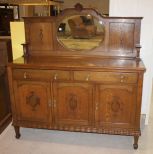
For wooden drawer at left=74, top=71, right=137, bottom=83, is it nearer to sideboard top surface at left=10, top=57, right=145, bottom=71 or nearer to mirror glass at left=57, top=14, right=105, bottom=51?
sideboard top surface at left=10, top=57, right=145, bottom=71

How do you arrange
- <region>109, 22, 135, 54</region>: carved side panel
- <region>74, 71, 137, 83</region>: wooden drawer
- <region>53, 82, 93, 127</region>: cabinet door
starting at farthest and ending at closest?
<region>109, 22, 135, 54</region>: carved side panel → <region>53, 82, 93, 127</region>: cabinet door → <region>74, 71, 137, 83</region>: wooden drawer

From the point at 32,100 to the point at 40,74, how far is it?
32 centimetres

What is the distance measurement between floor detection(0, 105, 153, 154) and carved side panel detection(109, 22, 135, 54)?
100 centimetres

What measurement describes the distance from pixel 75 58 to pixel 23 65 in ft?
1.96

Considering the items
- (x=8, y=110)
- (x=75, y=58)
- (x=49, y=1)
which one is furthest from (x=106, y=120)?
(x=49, y=1)

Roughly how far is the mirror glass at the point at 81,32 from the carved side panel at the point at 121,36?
0.36ft

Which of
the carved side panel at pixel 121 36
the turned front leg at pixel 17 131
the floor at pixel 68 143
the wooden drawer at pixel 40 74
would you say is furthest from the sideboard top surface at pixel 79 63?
the floor at pixel 68 143

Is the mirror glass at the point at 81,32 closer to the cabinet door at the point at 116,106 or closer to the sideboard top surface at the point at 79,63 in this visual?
the sideboard top surface at the point at 79,63

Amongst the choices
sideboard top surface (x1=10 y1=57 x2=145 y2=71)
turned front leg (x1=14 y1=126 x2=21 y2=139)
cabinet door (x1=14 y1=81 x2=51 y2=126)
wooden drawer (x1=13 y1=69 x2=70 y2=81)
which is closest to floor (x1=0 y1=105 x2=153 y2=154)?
turned front leg (x1=14 y1=126 x2=21 y2=139)

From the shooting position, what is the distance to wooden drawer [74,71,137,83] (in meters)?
2.09

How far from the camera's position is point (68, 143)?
7.88 ft

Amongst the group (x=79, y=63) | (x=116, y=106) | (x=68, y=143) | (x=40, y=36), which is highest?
(x=40, y=36)

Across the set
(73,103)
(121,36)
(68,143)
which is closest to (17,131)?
(68,143)

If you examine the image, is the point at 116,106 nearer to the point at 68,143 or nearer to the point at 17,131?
the point at 68,143
